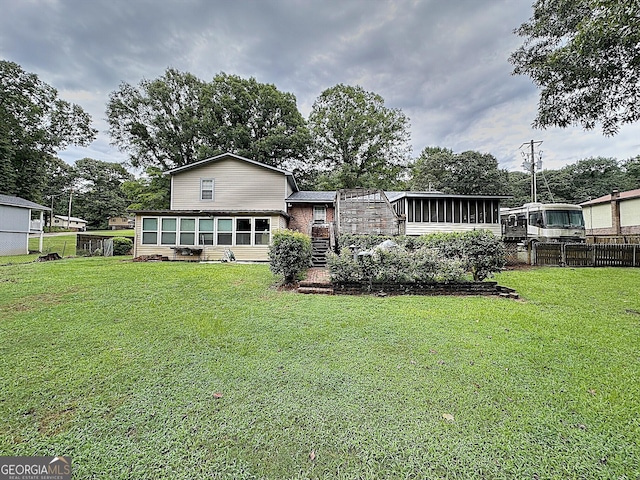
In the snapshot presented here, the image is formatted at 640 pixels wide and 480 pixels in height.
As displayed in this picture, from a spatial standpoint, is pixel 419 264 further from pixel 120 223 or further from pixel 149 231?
pixel 120 223

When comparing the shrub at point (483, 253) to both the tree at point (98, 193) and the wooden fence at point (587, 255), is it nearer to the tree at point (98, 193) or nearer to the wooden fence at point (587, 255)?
the wooden fence at point (587, 255)

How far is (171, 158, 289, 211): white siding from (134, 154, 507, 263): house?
5 centimetres

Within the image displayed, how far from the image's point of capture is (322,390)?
9.86 ft

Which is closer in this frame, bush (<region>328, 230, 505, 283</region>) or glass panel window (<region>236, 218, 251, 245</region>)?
bush (<region>328, 230, 505, 283</region>)

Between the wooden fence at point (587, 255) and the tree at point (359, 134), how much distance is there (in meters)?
17.2

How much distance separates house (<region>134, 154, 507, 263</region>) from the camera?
13570 millimetres

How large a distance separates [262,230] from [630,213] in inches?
1057

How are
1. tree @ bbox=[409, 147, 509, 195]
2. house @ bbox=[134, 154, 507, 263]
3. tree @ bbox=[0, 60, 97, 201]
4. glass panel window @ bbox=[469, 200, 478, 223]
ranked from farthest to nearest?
tree @ bbox=[409, 147, 509, 195] < tree @ bbox=[0, 60, 97, 201] < glass panel window @ bbox=[469, 200, 478, 223] < house @ bbox=[134, 154, 507, 263]

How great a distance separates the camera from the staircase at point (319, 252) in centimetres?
1264

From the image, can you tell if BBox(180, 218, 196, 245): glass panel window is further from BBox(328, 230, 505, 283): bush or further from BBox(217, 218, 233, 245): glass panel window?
BBox(328, 230, 505, 283): bush

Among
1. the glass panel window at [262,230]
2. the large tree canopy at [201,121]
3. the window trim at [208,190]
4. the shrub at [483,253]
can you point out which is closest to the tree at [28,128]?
the large tree canopy at [201,121]

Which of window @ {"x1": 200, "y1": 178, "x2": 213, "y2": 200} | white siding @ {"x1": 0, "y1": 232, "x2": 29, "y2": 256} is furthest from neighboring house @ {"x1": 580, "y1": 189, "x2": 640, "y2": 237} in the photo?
white siding @ {"x1": 0, "y1": 232, "x2": 29, "y2": 256}

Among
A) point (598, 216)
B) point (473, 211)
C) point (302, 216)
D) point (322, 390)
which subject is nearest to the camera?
point (322, 390)

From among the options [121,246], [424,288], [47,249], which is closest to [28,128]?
[47,249]
